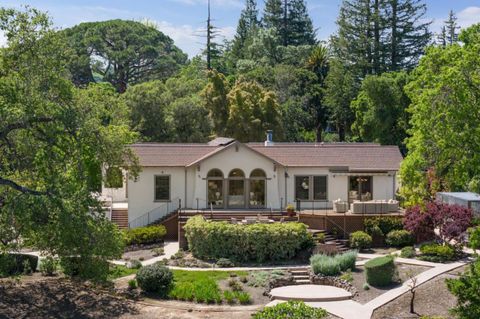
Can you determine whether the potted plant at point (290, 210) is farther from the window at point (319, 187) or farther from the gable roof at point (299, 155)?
the gable roof at point (299, 155)

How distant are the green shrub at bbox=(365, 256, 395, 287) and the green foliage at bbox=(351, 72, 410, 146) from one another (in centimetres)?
3253

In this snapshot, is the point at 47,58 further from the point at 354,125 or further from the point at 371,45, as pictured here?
the point at 371,45

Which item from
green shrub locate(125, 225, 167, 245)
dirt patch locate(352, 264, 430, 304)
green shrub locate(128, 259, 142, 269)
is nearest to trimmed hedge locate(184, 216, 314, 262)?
green shrub locate(128, 259, 142, 269)

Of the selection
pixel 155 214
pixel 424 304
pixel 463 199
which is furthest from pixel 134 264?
pixel 463 199

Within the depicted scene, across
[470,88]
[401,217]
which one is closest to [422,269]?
[401,217]

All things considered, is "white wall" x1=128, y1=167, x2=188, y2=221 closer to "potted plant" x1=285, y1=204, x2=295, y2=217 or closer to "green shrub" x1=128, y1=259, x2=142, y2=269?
"potted plant" x1=285, y1=204, x2=295, y2=217

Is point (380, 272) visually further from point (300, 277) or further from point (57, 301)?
point (57, 301)

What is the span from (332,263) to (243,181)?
423 inches

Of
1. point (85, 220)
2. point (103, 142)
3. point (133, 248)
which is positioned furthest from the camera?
point (133, 248)

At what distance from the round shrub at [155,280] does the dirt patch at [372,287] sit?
7.07 m

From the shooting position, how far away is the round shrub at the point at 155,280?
24247 millimetres

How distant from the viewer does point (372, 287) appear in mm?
25219

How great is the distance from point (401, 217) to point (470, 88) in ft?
45.4

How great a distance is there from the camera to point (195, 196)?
36594mm
